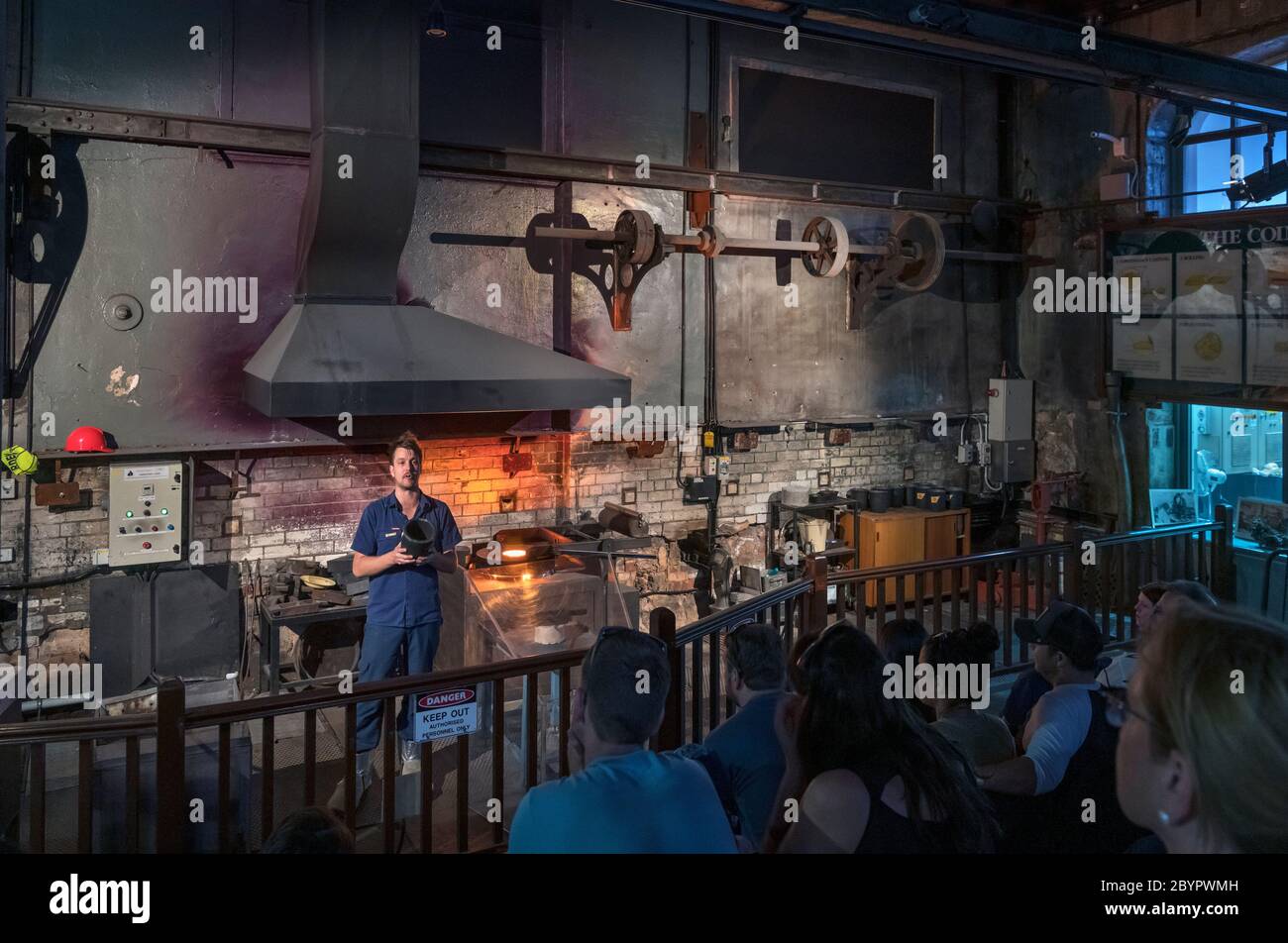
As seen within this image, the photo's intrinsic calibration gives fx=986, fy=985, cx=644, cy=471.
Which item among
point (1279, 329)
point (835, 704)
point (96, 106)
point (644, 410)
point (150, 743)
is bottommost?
point (150, 743)

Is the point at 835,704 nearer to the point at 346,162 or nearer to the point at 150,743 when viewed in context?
the point at 150,743

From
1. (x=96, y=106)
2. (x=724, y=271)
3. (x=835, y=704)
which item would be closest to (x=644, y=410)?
(x=724, y=271)

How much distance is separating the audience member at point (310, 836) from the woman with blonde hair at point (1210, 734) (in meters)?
1.64

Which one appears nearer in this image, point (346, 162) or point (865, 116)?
point (346, 162)

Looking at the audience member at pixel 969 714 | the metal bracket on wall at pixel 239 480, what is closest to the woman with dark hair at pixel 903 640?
the audience member at pixel 969 714

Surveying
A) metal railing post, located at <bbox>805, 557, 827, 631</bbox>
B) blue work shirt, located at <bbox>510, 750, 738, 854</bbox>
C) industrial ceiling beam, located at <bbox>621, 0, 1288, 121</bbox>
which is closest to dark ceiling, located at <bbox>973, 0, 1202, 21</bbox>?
industrial ceiling beam, located at <bbox>621, 0, 1288, 121</bbox>

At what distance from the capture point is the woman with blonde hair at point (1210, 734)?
1.29 metres

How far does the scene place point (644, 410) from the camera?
794cm

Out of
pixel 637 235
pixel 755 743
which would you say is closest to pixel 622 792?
pixel 755 743

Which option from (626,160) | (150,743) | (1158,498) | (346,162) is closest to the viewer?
(150,743)

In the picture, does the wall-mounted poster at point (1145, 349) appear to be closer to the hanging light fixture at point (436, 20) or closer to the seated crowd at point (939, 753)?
the seated crowd at point (939, 753)

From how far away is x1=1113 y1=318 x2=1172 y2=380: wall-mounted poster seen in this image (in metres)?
8.49
